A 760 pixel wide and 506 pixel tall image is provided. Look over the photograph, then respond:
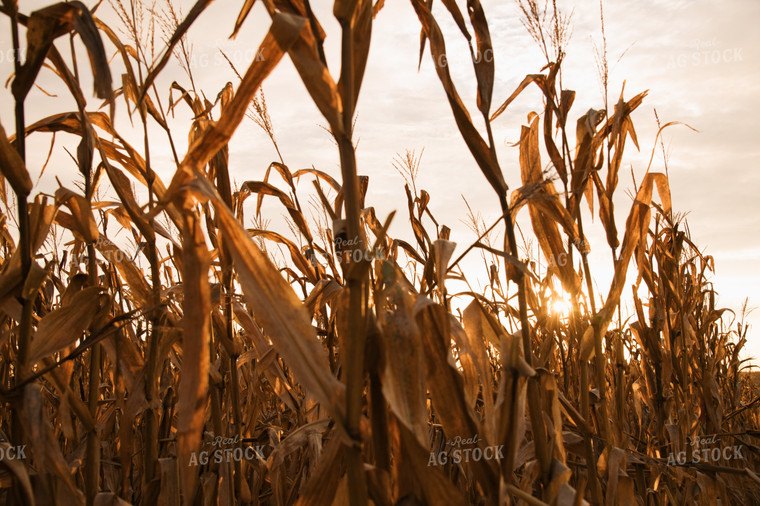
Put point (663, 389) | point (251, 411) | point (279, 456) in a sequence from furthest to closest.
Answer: point (663, 389) < point (251, 411) < point (279, 456)

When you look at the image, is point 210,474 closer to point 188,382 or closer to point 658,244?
point 188,382

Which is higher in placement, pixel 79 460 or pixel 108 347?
pixel 108 347

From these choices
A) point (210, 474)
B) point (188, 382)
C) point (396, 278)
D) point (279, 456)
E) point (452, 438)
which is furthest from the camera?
point (210, 474)

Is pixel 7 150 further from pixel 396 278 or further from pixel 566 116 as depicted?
pixel 566 116

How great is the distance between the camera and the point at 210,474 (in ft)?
6.18

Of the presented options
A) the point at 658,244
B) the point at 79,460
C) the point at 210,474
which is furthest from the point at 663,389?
the point at 79,460

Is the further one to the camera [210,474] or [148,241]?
[210,474]

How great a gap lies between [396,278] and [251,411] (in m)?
1.48

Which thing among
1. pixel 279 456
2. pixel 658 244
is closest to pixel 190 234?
pixel 279 456

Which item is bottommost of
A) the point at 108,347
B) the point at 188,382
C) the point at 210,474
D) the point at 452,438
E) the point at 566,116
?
the point at 210,474

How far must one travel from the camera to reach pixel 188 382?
86 centimetres

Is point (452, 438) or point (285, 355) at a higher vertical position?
point (285, 355)

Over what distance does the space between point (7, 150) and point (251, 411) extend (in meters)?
1.46

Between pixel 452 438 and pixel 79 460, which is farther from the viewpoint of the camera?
pixel 79 460
